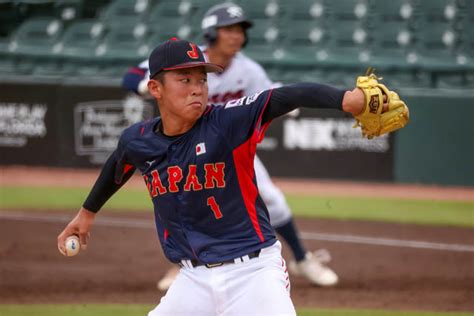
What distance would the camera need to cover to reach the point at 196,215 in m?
4.16

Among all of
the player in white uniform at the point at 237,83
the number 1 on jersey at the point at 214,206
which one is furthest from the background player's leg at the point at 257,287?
the player in white uniform at the point at 237,83

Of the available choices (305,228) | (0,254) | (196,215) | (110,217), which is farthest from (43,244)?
(196,215)

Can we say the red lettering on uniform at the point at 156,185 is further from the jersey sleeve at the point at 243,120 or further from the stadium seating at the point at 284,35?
the stadium seating at the point at 284,35

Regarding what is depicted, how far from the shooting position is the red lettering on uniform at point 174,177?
4160 millimetres

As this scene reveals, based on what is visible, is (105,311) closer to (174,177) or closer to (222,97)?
(222,97)

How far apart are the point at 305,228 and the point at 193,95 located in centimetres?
590

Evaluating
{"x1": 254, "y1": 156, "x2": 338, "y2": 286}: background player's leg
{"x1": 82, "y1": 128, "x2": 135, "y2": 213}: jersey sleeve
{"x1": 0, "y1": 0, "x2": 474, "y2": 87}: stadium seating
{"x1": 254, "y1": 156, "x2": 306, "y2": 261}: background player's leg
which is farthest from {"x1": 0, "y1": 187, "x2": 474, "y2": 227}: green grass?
{"x1": 82, "y1": 128, "x2": 135, "y2": 213}: jersey sleeve

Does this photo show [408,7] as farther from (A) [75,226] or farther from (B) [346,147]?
(A) [75,226]

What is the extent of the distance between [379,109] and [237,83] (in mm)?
3694

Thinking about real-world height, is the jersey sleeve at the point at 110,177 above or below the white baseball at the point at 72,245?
above

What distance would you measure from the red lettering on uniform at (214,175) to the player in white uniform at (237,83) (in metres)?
2.89

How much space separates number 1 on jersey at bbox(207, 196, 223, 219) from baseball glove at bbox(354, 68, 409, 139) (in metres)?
0.86

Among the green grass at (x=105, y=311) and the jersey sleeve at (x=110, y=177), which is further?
the green grass at (x=105, y=311)

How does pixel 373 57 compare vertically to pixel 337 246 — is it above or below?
above
